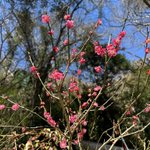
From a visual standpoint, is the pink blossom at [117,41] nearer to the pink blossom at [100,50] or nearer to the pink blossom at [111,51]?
the pink blossom at [111,51]

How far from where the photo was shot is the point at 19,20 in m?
10.5

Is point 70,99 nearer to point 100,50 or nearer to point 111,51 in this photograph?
point 100,50

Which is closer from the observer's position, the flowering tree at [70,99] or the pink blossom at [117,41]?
the flowering tree at [70,99]

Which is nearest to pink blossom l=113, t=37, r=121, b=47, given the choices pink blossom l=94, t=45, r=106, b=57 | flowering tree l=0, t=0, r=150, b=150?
flowering tree l=0, t=0, r=150, b=150

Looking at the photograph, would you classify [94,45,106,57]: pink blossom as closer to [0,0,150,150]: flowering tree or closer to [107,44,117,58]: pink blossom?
[0,0,150,150]: flowering tree

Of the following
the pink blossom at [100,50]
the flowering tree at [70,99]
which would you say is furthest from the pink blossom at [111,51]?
the pink blossom at [100,50]

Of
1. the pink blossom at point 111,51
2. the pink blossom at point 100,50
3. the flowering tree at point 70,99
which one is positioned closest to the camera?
the flowering tree at point 70,99

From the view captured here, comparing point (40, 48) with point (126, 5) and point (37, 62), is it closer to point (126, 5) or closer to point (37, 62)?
point (37, 62)

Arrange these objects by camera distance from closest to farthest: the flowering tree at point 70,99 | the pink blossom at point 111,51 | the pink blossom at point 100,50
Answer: the flowering tree at point 70,99
the pink blossom at point 111,51
the pink blossom at point 100,50

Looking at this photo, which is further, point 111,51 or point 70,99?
point 70,99

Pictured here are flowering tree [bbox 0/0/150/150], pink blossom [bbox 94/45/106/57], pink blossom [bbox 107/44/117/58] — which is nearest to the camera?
flowering tree [bbox 0/0/150/150]

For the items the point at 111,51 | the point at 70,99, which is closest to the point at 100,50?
the point at 111,51

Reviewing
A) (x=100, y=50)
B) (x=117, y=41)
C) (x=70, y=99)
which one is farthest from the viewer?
(x=70, y=99)

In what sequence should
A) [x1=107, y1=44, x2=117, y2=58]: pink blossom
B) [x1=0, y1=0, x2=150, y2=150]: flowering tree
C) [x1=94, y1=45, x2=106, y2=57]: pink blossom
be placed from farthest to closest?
[x1=94, y1=45, x2=106, y2=57]: pink blossom < [x1=107, y1=44, x2=117, y2=58]: pink blossom < [x1=0, y1=0, x2=150, y2=150]: flowering tree
